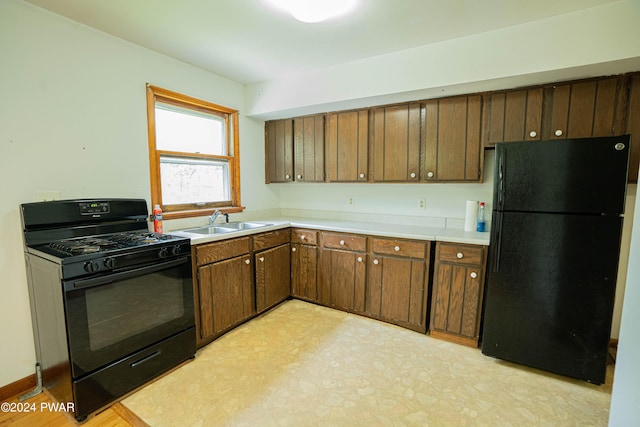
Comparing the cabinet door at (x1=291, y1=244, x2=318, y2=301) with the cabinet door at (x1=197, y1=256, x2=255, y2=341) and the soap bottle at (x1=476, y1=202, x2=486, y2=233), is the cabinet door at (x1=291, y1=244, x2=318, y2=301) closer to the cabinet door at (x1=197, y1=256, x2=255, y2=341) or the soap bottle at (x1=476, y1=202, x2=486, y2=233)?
the cabinet door at (x1=197, y1=256, x2=255, y2=341)

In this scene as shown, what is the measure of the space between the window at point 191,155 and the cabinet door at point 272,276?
0.74 meters

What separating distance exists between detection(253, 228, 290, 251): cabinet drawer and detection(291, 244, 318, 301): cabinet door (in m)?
0.16

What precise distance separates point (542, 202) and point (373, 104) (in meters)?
1.70

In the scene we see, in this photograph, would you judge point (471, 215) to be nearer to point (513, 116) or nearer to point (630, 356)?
point (513, 116)

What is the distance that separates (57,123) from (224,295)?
1.76m

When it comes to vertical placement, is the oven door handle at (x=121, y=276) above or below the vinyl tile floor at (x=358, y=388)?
above

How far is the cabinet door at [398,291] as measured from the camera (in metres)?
2.60

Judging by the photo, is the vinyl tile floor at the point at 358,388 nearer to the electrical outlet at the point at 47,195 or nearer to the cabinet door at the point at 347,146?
the electrical outlet at the point at 47,195

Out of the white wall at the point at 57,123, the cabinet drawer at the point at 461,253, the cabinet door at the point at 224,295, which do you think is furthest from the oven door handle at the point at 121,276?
the cabinet drawer at the point at 461,253

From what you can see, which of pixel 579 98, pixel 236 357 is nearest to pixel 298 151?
pixel 236 357

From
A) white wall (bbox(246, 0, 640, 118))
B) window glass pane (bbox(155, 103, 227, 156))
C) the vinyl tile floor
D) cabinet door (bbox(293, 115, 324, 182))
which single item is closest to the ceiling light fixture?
white wall (bbox(246, 0, 640, 118))

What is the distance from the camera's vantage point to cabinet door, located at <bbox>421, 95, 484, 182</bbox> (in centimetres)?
251

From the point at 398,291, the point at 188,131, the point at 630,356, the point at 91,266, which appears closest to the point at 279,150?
the point at 188,131

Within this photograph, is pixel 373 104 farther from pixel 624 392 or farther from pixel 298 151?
pixel 624 392
